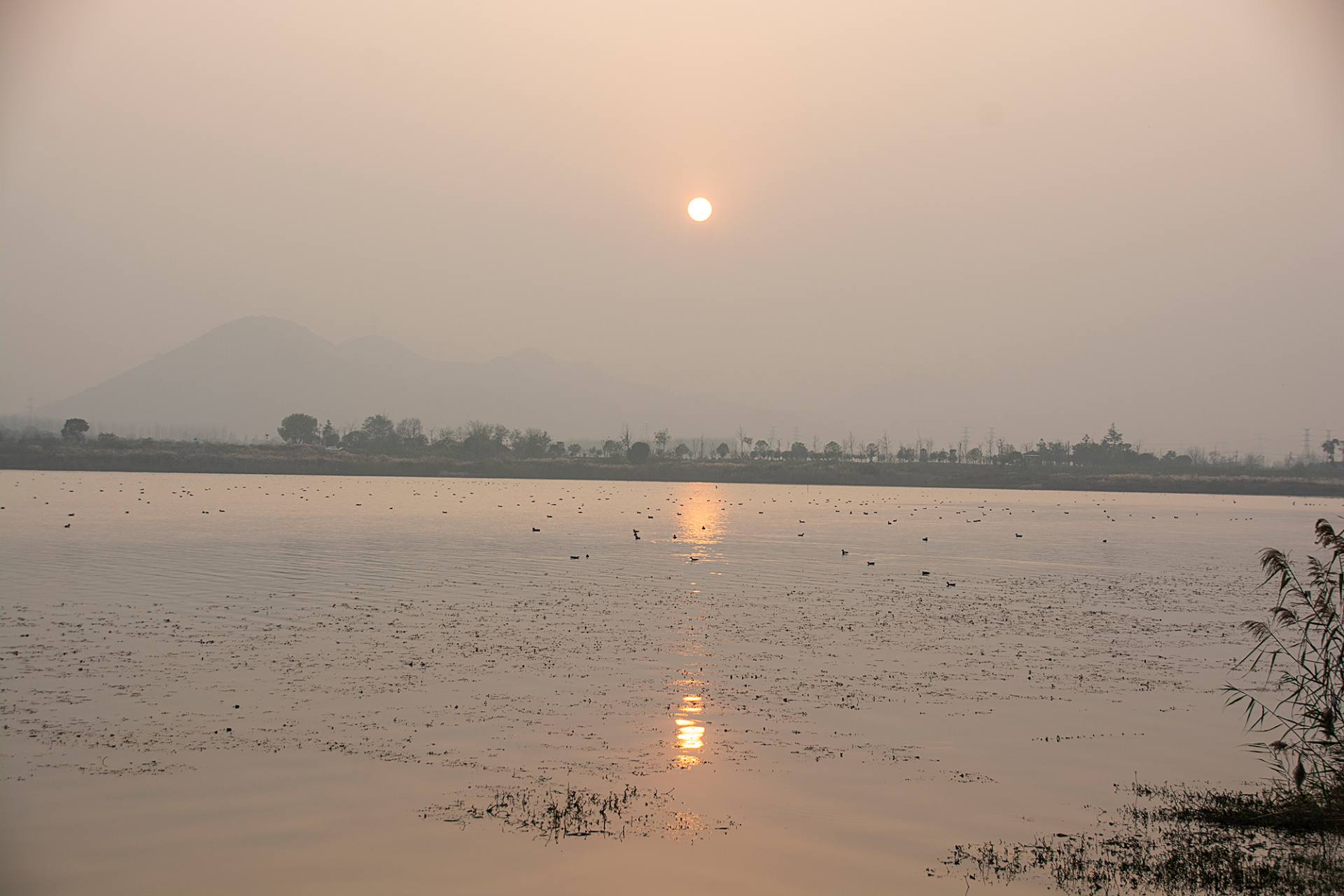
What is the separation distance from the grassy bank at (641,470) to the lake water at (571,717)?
12141 centimetres

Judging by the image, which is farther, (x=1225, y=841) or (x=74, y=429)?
(x=74, y=429)

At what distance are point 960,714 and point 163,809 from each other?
11.2 metres

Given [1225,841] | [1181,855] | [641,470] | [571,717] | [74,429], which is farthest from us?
[74,429]

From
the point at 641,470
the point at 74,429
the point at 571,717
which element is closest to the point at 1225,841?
the point at 571,717

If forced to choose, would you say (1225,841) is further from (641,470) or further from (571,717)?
(641,470)

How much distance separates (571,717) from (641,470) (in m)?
172

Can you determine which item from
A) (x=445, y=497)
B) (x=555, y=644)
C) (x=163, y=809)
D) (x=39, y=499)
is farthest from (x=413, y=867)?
(x=445, y=497)

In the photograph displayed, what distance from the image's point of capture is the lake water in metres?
10.4

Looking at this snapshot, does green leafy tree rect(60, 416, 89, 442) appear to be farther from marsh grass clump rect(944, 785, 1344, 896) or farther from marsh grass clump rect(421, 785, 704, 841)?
marsh grass clump rect(944, 785, 1344, 896)

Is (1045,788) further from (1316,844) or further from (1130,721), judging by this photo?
(1130,721)

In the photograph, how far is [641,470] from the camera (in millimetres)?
187750

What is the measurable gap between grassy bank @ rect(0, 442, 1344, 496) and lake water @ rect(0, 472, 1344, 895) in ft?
398

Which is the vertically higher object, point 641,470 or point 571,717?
point 641,470

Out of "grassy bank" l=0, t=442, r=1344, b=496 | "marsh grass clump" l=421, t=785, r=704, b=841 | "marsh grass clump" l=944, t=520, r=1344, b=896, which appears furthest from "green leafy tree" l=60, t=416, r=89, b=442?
"marsh grass clump" l=944, t=520, r=1344, b=896
